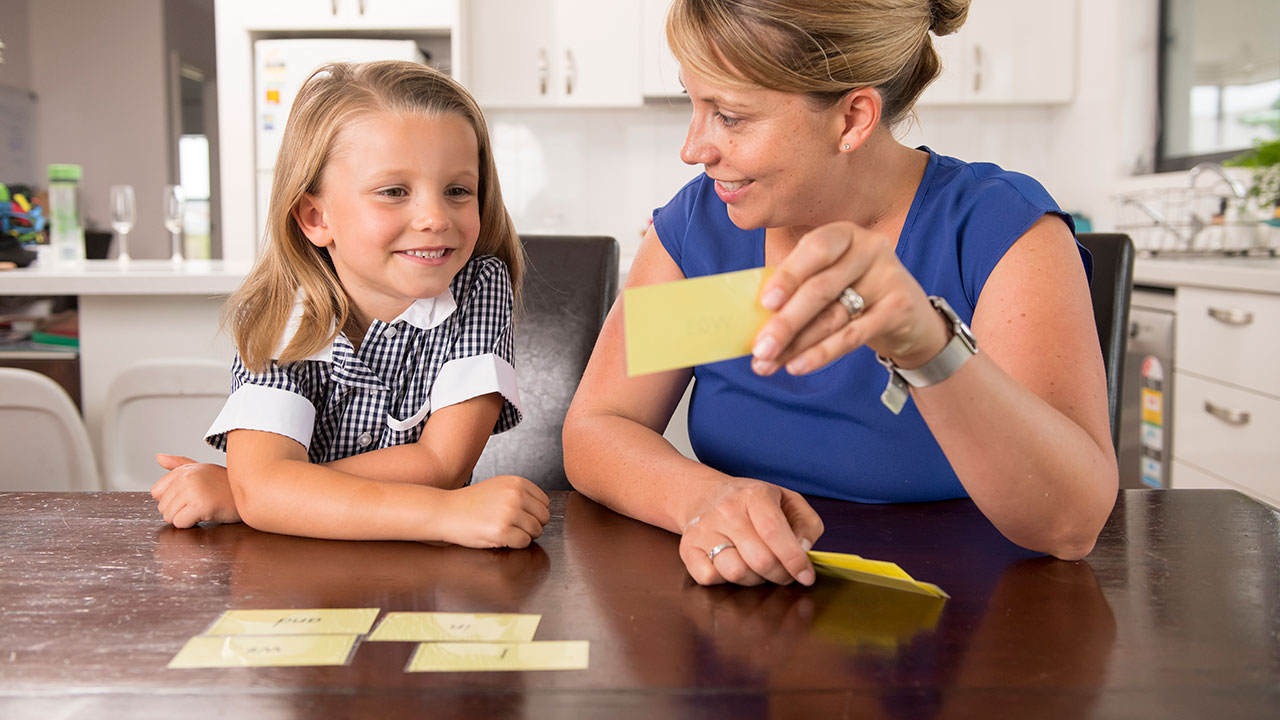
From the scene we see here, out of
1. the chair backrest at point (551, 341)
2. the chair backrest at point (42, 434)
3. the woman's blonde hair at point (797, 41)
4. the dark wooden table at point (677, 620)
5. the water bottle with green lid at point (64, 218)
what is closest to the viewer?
the dark wooden table at point (677, 620)

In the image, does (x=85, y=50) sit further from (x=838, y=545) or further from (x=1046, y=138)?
(x=838, y=545)

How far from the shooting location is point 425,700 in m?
0.58

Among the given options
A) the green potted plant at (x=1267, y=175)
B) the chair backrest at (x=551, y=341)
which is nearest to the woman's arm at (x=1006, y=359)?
the chair backrest at (x=551, y=341)

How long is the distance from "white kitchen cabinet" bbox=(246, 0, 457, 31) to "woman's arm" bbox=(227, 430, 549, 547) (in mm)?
3497

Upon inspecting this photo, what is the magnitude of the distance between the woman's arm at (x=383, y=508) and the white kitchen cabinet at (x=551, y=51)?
359 cm

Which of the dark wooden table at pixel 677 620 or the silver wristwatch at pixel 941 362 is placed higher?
the silver wristwatch at pixel 941 362

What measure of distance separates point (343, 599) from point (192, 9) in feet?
28.0

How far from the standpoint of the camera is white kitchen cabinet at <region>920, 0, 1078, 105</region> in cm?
429

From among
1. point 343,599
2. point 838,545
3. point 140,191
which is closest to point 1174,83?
point 838,545

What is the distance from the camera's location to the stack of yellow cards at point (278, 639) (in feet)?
2.05

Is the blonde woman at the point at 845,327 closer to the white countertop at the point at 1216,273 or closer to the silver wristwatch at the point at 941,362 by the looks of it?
the silver wristwatch at the point at 941,362

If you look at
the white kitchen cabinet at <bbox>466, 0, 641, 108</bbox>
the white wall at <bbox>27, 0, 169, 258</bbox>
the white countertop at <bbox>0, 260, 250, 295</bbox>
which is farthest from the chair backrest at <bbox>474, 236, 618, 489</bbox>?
the white wall at <bbox>27, 0, 169, 258</bbox>

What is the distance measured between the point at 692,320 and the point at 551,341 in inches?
36.4

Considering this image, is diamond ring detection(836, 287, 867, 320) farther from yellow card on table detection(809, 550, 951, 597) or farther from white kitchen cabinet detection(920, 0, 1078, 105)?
white kitchen cabinet detection(920, 0, 1078, 105)
